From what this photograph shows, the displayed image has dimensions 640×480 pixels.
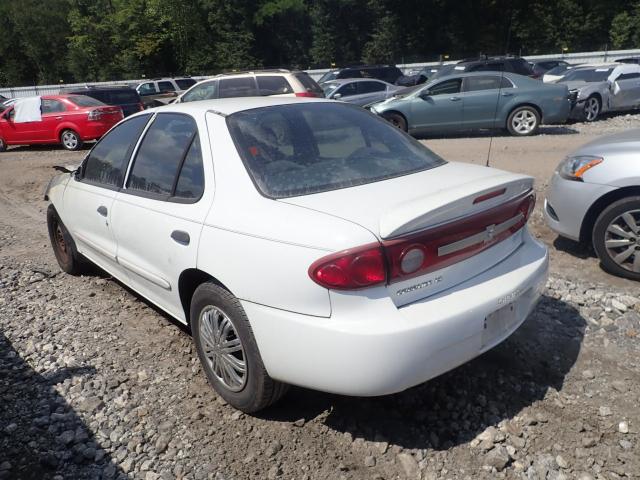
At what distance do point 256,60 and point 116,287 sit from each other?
48255 millimetres

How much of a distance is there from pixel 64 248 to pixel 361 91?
41.2 ft

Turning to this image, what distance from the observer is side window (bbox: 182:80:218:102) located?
12690 millimetres

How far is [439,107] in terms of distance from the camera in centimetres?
1298

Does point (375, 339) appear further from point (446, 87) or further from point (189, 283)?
point (446, 87)

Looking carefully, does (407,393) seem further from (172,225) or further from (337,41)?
(337,41)

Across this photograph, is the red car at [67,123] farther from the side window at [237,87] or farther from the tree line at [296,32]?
the tree line at [296,32]

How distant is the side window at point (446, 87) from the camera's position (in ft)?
42.5

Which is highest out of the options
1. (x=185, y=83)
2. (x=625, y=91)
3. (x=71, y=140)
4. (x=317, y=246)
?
(x=317, y=246)

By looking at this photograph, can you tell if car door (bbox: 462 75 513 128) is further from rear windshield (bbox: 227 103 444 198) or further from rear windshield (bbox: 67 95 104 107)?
rear windshield (bbox: 227 103 444 198)

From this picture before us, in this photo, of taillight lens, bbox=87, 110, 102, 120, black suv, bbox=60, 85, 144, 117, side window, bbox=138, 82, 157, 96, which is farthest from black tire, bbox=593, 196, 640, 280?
side window, bbox=138, 82, 157, 96

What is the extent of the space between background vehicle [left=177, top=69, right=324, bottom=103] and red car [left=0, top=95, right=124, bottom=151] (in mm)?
3058

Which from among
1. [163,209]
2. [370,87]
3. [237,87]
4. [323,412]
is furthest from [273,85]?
[323,412]

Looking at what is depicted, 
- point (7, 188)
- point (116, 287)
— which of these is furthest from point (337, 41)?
point (116, 287)

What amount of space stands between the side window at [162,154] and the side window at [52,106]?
12581 millimetres
